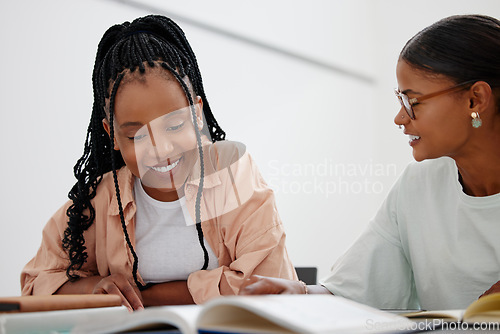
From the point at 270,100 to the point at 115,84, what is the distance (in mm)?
1794

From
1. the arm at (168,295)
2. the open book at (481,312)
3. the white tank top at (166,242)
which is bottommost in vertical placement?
the arm at (168,295)

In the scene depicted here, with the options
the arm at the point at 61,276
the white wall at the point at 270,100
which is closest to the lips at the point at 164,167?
the arm at the point at 61,276

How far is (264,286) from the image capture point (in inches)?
35.7

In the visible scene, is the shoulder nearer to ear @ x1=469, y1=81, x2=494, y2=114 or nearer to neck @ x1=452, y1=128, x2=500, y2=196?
neck @ x1=452, y1=128, x2=500, y2=196

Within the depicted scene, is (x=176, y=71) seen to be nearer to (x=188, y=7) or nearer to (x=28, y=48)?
(x=28, y=48)

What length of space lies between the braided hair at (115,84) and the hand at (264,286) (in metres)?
0.30

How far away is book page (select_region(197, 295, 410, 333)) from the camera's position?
0.49 m

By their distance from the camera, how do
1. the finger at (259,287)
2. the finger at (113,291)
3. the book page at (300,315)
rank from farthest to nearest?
the finger at (113,291) < the finger at (259,287) < the book page at (300,315)

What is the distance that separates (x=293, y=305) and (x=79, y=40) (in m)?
1.78

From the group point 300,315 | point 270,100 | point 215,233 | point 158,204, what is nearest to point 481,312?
point 300,315

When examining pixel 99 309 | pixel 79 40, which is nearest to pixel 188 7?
pixel 79 40

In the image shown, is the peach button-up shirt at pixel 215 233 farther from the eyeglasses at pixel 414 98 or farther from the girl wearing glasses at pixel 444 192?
the eyeglasses at pixel 414 98

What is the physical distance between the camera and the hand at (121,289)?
108 centimetres

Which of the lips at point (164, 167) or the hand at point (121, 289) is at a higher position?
the lips at point (164, 167)
